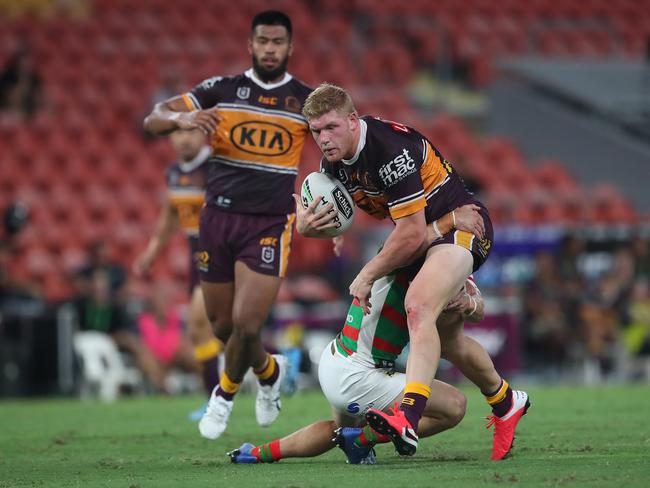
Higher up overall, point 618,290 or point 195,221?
point 195,221

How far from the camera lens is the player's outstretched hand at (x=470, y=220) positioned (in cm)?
664

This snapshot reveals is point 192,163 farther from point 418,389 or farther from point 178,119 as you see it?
point 418,389

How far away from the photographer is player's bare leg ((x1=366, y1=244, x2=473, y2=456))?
6.05m

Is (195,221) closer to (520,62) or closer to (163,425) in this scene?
(163,425)

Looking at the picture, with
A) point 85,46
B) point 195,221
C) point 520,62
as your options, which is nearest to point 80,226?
point 85,46

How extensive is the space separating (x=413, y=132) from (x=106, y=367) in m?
9.40

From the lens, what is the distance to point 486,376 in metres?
6.73

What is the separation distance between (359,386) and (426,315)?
1.79 feet

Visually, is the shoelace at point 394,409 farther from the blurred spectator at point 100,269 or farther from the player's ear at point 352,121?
the blurred spectator at point 100,269

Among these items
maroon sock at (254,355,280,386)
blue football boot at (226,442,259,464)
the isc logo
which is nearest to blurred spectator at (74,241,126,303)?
maroon sock at (254,355,280,386)

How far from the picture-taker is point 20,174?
18.3 meters

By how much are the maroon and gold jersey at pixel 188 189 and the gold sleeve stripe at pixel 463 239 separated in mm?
4307

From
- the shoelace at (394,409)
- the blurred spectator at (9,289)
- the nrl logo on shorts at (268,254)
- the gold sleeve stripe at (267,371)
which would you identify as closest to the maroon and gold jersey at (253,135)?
the nrl logo on shorts at (268,254)

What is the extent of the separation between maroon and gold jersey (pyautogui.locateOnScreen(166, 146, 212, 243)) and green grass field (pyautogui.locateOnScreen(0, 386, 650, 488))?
1747mm
